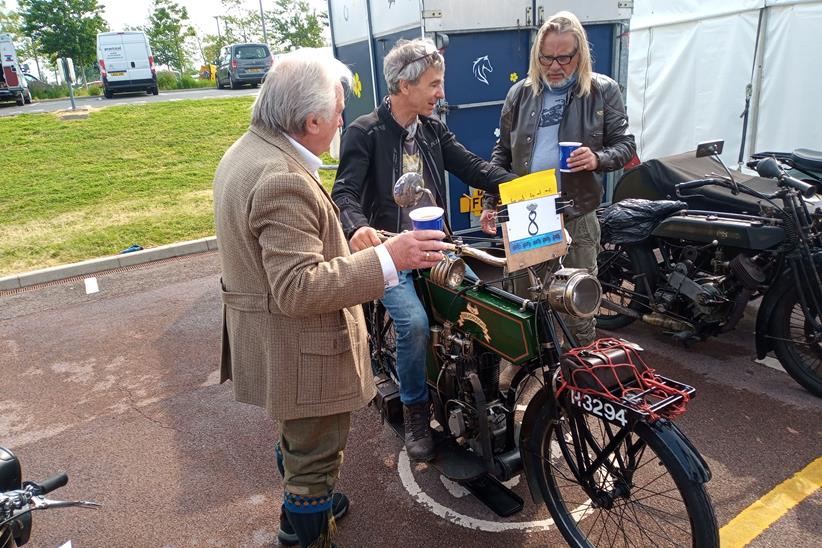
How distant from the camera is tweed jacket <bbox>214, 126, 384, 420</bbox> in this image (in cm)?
178

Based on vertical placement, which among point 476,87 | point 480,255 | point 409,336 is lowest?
point 409,336

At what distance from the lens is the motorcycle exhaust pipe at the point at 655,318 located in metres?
4.00

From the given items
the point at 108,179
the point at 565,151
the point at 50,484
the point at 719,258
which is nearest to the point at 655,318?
the point at 719,258

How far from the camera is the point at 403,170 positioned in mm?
2943

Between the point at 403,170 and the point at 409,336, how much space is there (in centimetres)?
80

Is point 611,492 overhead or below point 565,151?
below

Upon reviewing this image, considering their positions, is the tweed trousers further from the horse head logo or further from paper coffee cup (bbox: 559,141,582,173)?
the horse head logo

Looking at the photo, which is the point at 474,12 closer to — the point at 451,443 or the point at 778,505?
the point at 451,443

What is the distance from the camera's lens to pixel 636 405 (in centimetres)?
195

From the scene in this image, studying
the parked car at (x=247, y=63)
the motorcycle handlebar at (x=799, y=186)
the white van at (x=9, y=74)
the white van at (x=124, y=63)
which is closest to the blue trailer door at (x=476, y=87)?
the motorcycle handlebar at (x=799, y=186)

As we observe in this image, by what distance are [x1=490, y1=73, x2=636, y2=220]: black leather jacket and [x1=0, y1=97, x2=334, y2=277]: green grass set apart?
→ 17.9ft

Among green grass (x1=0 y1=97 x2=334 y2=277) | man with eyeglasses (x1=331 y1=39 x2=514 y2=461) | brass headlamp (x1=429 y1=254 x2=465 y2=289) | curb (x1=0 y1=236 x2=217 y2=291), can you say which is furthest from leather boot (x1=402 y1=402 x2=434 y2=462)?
green grass (x1=0 y1=97 x2=334 y2=277)

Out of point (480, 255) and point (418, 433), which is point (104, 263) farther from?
point (480, 255)

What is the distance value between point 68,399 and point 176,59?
42.1 meters
